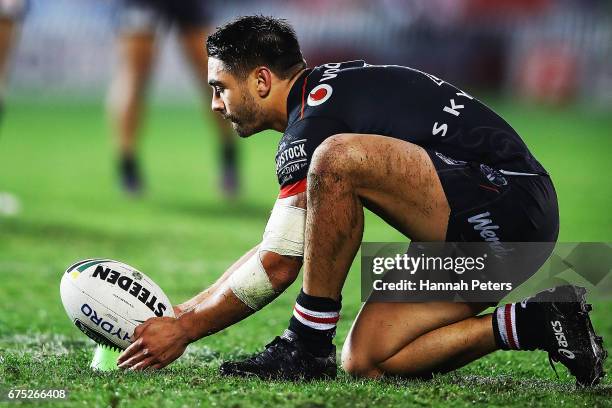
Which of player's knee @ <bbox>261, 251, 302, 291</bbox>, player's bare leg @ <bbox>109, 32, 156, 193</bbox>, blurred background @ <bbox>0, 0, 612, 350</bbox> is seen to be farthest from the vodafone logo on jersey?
player's bare leg @ <bbox>109, 32, 156, 193</bbox>

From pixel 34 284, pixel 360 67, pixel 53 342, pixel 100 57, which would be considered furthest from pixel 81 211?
pixel 100 57

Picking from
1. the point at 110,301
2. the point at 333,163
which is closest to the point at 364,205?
the point at 333,163

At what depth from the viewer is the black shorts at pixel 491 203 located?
3.46 m

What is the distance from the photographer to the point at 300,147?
3.41 meters

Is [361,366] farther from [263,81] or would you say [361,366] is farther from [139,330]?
[263,81]

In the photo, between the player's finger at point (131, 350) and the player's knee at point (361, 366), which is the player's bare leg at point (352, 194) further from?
the player's finger at point (131, 350)

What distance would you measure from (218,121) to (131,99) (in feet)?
2.32

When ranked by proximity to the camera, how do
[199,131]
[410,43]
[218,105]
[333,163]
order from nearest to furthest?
[333,163], [218,105], [199,131], [410,43]

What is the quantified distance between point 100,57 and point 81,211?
9.85m

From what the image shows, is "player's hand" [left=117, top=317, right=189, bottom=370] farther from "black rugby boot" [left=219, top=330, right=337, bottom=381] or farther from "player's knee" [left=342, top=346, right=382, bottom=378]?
"player's knee" [left=342, top=346, right=382, bottom=378]

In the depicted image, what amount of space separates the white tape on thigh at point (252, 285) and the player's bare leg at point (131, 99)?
526 cm

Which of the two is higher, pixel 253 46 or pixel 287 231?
pixel 253 46

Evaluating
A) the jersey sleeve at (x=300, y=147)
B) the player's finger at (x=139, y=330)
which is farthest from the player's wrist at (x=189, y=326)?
the jersey sleeve at (x=300, y=147)

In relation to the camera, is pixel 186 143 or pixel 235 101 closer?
pixel 235 101
